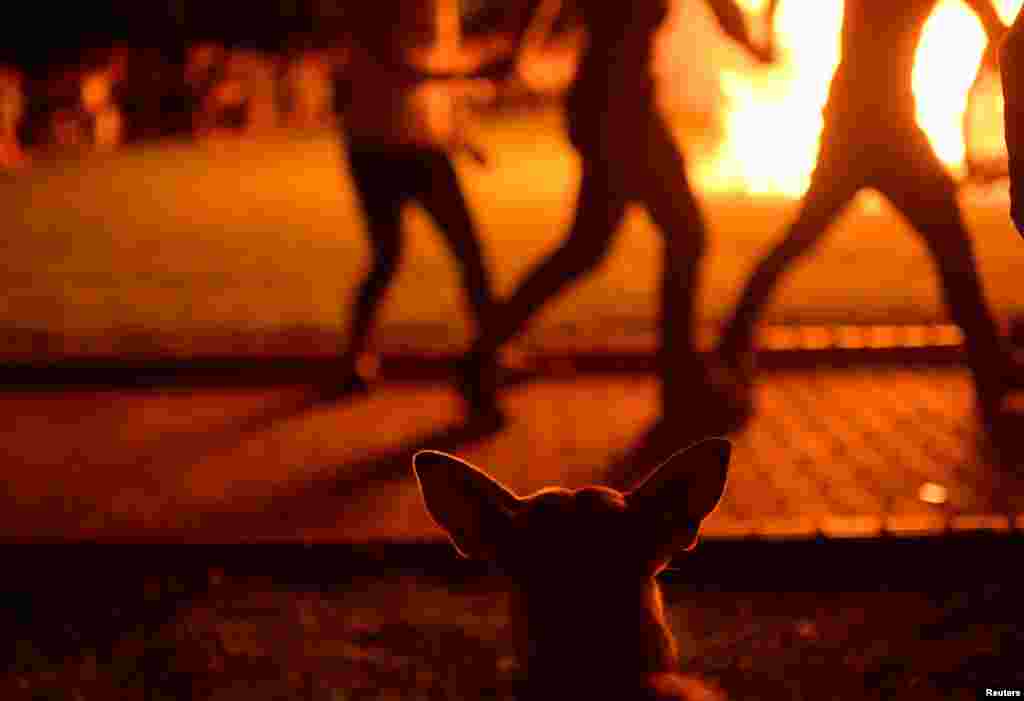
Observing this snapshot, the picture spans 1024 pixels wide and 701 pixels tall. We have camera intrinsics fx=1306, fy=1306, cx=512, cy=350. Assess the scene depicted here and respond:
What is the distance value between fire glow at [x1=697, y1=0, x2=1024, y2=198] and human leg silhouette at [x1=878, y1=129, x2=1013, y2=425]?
2.95 metres

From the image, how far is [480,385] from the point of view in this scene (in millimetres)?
5973

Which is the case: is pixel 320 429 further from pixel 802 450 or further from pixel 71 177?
pixel 71 177

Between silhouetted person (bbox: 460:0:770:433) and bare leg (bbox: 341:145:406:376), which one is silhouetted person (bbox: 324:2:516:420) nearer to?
bare leg (bbox: 341:145:406:376)

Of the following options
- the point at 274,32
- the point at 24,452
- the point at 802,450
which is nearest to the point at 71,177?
the point at 274,32

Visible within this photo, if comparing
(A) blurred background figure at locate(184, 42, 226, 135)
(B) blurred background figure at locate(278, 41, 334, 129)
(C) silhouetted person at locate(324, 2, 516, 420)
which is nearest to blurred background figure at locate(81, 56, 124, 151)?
(A) blurred background figure at locate(184, 42, 226, 135)

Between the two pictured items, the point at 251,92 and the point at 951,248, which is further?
the point at 251,92

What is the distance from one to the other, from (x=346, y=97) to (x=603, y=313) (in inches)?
123

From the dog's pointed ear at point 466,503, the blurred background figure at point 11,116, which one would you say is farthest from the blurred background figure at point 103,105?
the dog's pointed ear at point 466,503

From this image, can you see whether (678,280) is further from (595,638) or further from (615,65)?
(595,638)

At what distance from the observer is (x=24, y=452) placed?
5945 mm

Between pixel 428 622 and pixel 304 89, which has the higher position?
pixel 428 622

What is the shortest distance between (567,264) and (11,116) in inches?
691

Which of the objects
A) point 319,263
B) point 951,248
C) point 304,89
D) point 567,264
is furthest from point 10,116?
point 951,248

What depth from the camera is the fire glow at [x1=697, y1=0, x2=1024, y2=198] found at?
34.2 feet
